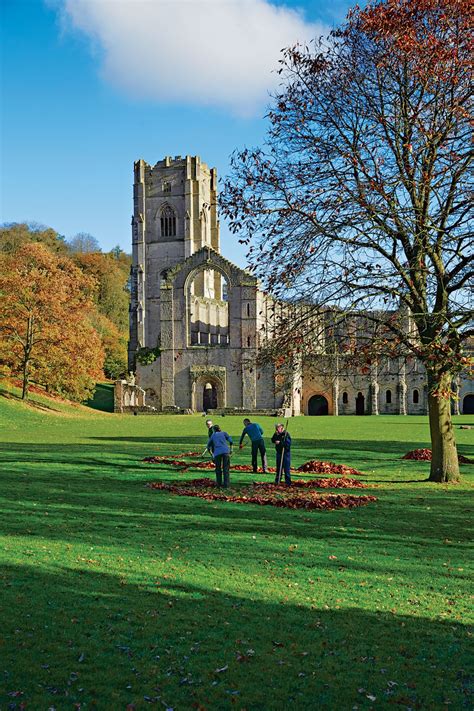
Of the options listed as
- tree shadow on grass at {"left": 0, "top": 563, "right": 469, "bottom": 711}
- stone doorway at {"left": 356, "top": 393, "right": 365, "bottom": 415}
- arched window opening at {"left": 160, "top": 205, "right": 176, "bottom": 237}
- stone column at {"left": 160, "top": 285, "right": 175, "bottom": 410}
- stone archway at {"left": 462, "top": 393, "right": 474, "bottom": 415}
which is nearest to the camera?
tree shadow on grass at {"left": 0, "top": 563, "right": 469, "bottom": 711}

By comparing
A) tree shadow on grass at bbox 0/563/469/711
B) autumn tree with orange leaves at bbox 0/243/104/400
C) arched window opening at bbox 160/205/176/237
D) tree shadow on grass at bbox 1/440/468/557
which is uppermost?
arched window opening at bbox 160/205/176/237

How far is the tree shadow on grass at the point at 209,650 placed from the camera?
237 inches

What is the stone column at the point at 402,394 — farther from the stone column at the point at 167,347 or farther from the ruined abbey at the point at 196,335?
the stone column at the point at 167,347

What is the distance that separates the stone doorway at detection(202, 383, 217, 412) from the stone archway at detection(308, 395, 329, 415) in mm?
11686

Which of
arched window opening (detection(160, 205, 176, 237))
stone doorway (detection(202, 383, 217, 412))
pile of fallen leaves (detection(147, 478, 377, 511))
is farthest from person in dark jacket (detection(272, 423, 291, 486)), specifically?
arched window opening (detection(160, 205, 176, 237))

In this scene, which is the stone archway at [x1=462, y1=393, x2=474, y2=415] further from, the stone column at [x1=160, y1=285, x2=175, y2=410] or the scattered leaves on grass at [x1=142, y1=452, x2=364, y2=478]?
the scattered leaves on grass at [x1=142, y1=452, x2=364, y2=478]

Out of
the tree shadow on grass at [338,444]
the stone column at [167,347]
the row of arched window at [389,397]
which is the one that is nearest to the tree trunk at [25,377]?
the tree shadow on grass at [338,444]

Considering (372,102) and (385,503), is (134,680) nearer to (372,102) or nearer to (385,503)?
(385,503)

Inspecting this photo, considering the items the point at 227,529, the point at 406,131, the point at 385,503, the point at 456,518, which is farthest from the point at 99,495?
the point at 406,131

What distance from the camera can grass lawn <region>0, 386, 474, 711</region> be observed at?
243 inches

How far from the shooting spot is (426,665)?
6773mm

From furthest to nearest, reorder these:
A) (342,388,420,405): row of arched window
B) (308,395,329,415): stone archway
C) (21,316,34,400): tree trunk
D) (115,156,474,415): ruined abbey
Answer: (308,395,329,415): stone archway
(342,388,420,405): row of arched window
(115,156,474,415): ruined abbey
(21,316,34,400): tree trunk

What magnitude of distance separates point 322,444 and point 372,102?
54.0 feet

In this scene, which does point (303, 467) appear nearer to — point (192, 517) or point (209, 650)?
point (192, 517)
